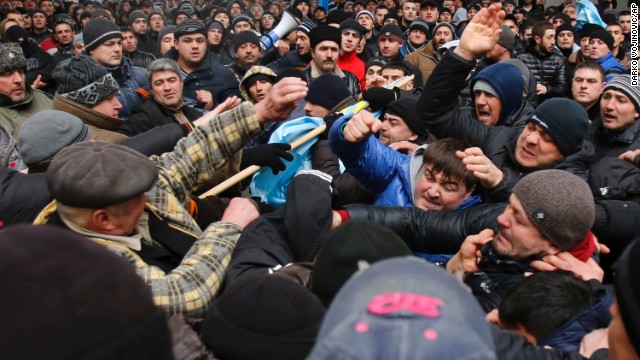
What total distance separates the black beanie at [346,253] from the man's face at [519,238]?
0.70 metres

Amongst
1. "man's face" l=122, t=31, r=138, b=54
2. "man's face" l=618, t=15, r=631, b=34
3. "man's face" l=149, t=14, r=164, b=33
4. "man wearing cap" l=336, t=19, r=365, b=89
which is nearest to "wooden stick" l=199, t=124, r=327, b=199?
"man wearing cap" l=336, t=19, r=365, b=89

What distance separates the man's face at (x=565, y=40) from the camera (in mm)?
8156

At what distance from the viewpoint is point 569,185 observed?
82.4 inches

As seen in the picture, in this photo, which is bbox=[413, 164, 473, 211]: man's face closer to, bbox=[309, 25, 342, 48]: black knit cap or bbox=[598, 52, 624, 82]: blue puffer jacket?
bbox=[309, 25, 342, 48]: black knit cap

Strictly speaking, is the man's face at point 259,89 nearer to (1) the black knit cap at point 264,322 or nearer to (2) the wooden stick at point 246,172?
(2) the wooden stick at point 246,172

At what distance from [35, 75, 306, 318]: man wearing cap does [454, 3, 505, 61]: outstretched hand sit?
1.31 metres

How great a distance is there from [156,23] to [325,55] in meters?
5.81

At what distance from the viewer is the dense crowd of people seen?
933 millimetres

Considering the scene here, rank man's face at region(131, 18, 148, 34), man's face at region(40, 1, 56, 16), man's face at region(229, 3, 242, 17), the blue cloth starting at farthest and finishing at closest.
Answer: man's face at region(229, 3, 242, 17)
man's face at region(40, 1, 56, 16)
man's face at region(131, 18, 148, 34)
the blue cloth

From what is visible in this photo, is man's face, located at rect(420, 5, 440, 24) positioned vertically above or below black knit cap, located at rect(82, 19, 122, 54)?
below

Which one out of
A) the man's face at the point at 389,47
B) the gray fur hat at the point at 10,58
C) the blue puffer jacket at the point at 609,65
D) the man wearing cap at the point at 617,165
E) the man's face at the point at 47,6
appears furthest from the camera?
the man's face at the point at 47,6

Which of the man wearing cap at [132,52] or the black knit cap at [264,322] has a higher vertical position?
the black knit cap at [264,322]

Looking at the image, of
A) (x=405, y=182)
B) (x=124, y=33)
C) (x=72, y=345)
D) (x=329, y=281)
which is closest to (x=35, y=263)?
(x=72, y=345)

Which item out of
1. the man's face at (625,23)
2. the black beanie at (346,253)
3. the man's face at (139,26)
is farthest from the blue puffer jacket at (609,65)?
the man's face at (139,26)
